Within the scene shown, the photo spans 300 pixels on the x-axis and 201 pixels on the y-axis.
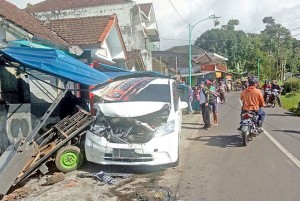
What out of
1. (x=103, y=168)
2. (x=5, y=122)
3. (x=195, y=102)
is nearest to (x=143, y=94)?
(x=103, y=168)

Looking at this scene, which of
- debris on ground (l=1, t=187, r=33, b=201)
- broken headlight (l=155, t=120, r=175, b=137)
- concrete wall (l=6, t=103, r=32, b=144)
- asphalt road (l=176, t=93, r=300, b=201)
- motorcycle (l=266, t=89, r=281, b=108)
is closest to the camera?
asphalt road (l=176, t=93, r=300, b=201)

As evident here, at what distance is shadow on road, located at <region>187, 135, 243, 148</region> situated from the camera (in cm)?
884

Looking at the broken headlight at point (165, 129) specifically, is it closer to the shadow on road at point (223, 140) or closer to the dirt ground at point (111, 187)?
the dirt ground at point (111, 187)

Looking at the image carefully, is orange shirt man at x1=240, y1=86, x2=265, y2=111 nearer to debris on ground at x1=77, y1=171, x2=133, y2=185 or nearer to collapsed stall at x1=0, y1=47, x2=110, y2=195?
collapsed stall at x1=0, y1=47, x2=110, y2=195

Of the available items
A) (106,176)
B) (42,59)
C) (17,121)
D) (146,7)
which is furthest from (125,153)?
(146,7)

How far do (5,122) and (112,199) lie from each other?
403 cm

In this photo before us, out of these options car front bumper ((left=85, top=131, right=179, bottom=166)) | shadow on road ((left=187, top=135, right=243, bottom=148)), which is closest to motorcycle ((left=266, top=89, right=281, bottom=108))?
shadow on road ((left=187, top=135, right=243, bottom=148))

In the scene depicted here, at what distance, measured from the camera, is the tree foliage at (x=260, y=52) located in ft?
203

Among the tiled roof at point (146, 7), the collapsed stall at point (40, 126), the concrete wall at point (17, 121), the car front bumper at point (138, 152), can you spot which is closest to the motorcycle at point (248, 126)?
the car front bumper at point (138, 152)

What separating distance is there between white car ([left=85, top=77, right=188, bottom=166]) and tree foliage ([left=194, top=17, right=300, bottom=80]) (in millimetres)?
55987

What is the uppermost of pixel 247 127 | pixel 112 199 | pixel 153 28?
pixel 153 28

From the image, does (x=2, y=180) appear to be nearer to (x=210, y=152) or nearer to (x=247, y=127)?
(x=210, y=152)

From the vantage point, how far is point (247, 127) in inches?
334

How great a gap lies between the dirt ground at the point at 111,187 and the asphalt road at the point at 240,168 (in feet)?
0.90
